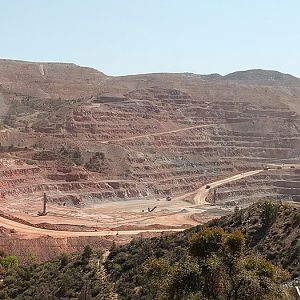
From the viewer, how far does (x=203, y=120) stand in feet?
344

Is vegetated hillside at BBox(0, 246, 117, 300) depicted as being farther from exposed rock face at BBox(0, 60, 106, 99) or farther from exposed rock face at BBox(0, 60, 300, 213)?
exposed rock face at BBox(0, 60, 106, 99)

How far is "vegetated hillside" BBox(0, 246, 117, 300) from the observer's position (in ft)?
68.4

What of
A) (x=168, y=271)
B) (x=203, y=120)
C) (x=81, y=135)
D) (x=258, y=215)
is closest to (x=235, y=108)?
(x=203, y=120)

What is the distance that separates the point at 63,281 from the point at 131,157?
58873mm

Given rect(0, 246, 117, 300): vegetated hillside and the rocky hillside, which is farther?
rect(0, 246, 117, 300): vegetated hillside

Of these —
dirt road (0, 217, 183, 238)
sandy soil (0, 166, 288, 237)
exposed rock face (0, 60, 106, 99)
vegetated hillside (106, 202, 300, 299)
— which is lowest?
sandy soil (0, 166, 288, 237)

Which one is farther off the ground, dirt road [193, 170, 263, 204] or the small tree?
the small tree

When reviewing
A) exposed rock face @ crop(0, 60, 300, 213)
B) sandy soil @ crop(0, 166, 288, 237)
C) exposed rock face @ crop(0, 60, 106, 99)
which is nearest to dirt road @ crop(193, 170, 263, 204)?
sandy soil @ crop(0, 166, 288, 237)

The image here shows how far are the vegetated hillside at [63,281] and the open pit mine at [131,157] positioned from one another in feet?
44.8

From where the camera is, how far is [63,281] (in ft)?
72.5

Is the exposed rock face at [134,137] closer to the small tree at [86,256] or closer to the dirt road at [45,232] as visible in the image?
the dirt road at [45,232]

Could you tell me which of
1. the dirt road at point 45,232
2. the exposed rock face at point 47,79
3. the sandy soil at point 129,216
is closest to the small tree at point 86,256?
the dirt road at point 45,232

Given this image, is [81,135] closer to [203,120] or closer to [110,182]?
[110,182]

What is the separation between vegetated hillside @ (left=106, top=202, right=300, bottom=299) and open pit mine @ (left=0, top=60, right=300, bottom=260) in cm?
1758
